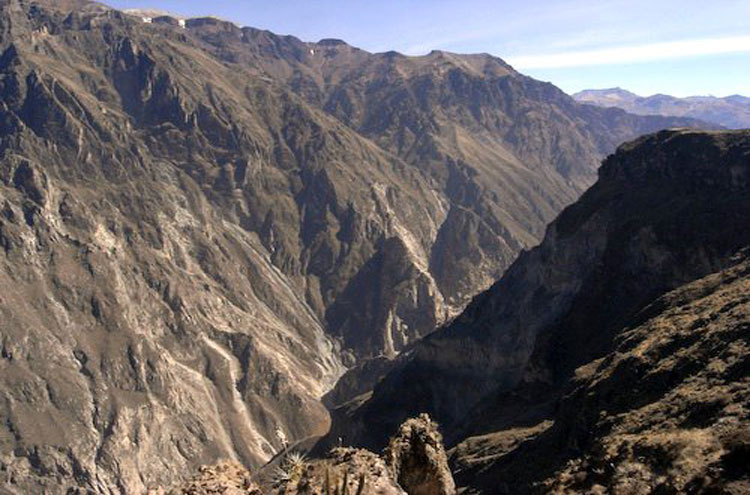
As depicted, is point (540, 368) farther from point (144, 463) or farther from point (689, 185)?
point (144, 463)

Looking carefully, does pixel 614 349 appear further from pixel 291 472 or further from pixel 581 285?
pixel 291 472

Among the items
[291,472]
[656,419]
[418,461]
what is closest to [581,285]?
[656,419]

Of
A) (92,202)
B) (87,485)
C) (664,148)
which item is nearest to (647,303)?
(664,148)

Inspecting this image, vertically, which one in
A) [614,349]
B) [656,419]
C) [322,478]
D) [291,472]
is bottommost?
[614,349]

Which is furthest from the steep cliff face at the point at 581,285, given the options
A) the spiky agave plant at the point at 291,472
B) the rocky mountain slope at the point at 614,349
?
the spiky agave plant at the point at 291,472

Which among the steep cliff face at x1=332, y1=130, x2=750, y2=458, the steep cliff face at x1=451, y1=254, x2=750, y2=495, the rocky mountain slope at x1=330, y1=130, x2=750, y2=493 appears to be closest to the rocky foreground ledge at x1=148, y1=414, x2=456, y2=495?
the steep cliff face at x1=451, y1=254, x2=750, y2=495

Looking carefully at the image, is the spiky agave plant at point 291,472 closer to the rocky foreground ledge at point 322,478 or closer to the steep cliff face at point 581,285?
the rocky foreground ledge at point 322,478
